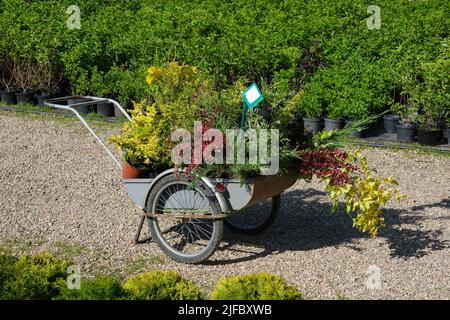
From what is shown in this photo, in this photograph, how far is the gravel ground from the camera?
18.4 ft

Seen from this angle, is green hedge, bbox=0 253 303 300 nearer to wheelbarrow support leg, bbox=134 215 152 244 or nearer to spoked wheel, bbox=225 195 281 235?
wheelbarrow support leg, bbox=134 215 152 244

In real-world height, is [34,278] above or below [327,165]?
below

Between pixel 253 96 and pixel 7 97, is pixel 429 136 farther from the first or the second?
pixel 7 97

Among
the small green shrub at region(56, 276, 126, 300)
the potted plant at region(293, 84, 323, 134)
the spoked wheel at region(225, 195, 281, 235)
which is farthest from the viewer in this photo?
the potted plant at region(293, 84, 323, 134)

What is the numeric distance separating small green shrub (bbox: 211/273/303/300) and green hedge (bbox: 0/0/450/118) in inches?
208

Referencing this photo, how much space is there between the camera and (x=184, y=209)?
5879 mm

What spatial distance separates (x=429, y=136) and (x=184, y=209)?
4.31 m

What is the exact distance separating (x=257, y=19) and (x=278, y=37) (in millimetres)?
2023

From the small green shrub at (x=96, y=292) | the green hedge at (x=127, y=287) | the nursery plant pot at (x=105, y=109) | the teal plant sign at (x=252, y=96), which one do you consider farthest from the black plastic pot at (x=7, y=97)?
the small green shrub at (x=96, y=292)

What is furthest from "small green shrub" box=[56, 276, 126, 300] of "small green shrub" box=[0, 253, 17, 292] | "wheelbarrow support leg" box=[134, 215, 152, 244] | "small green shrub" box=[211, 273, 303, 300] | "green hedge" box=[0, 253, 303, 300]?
"wheelbarrow support leg" box=[134, 215, 152, 244]

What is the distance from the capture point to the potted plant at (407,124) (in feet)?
30.7

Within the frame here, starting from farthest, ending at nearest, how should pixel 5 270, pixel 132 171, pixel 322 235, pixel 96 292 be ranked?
pixel 322 235, pixel 132 171, pixel 5 270, pixel 96 292

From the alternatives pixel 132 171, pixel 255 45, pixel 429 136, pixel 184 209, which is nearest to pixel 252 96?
pixel 184 209

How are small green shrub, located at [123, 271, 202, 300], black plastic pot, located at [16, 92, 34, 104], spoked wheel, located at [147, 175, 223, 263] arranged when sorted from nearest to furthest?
1. small green shrub, located at [123, 271, 202, 300]
2. spoked wheel, located at [147, 175, 223, 263]
3. black plastic pot, located at [16, 92, 34, 104]
